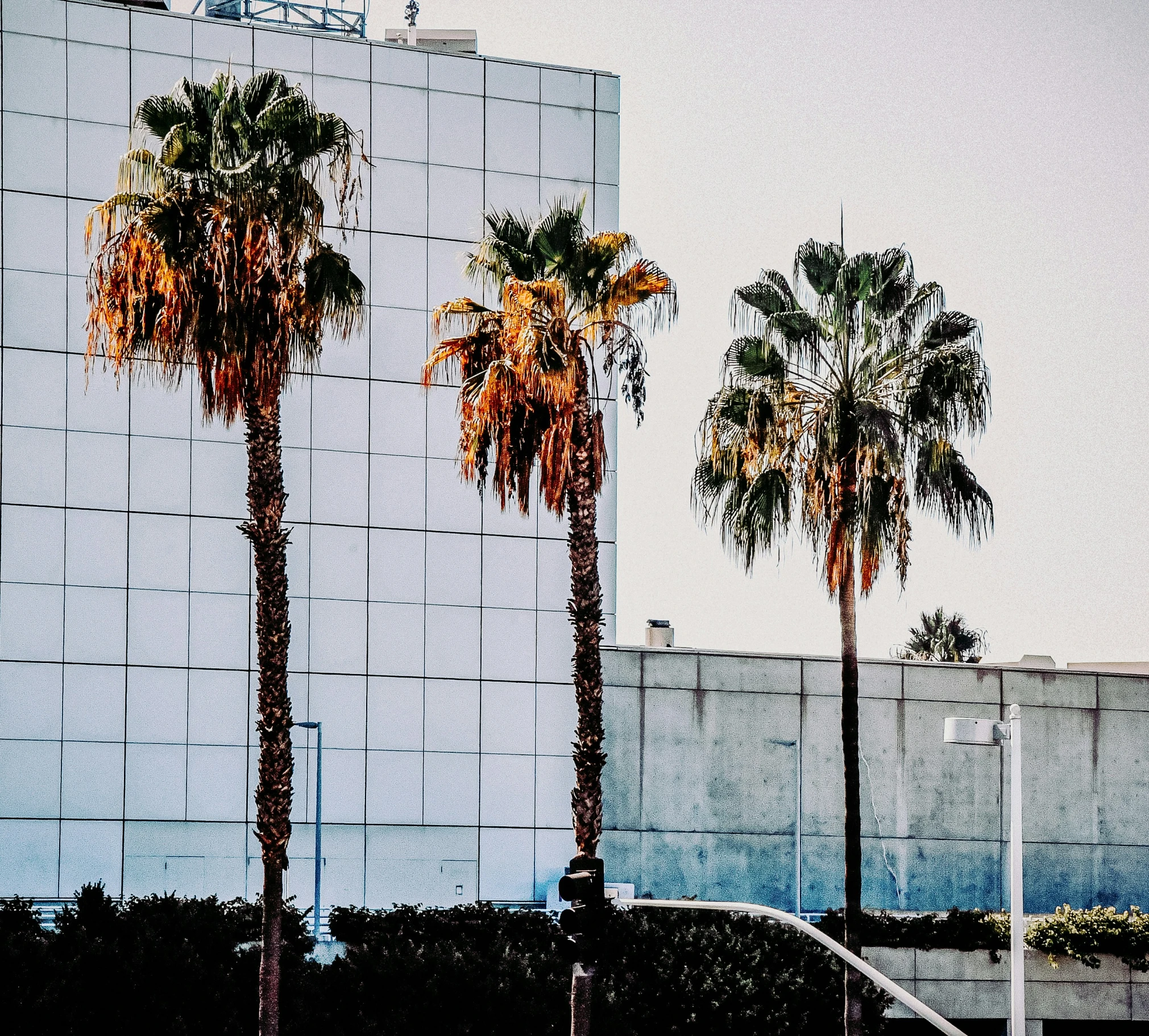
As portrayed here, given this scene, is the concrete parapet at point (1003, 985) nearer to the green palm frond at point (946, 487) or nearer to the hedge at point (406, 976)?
the hedge at point (406, 976)

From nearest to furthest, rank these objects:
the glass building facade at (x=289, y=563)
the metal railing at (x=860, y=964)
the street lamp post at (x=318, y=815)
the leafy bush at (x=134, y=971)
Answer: the metal railing at (x=860, y=964), the leafy bush at (x=134, y=971), the street lamp post at (x=318, y=815), the glass building facade at (x=289, y=563)

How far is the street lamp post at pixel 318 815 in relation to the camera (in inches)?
1387

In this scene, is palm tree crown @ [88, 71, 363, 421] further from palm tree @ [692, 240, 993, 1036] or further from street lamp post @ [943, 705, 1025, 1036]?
street lamp post @ [943, 705, 1025, 1036]

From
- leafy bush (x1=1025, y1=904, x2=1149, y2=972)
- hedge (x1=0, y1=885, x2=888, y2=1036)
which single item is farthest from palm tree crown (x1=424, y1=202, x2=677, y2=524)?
leafy bush (x1=1025, y1=904, x2=1149, y2=972)

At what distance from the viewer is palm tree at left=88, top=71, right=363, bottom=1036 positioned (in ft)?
77.9

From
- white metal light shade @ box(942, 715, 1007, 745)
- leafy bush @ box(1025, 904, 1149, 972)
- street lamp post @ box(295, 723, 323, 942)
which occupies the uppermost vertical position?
white metal light shade @ box(942, 715, 1007, 745)

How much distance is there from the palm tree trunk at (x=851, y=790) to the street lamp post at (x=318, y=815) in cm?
1218

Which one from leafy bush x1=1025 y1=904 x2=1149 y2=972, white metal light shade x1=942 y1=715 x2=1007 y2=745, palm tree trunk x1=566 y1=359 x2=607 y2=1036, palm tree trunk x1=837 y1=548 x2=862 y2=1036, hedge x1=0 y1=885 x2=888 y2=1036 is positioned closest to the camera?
white metal light shade x1=942 y1=715 x2=1007 y2=745

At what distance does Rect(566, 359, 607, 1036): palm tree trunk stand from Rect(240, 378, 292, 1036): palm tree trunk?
454 centimetres

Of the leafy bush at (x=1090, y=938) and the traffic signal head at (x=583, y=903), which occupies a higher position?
the traffic signal head at (x=583, y=903)

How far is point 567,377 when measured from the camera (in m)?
25.5

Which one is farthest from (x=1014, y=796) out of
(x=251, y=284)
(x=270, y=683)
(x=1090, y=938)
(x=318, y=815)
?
(x=318, y=815)

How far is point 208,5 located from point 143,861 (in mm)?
21827

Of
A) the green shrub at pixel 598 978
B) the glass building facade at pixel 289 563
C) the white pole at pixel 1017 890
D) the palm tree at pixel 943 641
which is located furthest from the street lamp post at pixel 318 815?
the palm tree at pixel 943 641
